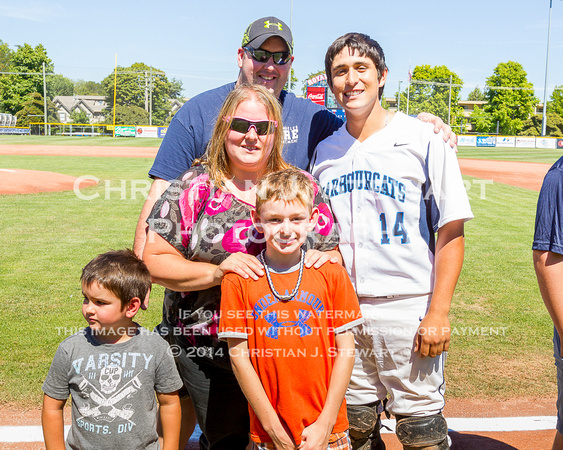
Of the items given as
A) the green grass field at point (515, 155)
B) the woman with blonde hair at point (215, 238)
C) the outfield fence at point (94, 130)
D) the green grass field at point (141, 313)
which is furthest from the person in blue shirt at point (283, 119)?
the outfield fence at point (94, 130)

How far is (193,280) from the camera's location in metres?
2.36

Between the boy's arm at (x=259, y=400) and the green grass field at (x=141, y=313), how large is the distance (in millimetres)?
2554

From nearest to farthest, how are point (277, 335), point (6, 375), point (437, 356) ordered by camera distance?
1. point (277, 335)
2. point (437, 356)
3. point (6, 375)

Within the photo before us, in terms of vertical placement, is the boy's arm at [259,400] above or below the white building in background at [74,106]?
below

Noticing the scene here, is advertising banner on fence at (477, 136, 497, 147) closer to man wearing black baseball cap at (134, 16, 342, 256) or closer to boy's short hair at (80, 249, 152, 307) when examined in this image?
man wearing black baseball cap at (134, 16, 342, 256)

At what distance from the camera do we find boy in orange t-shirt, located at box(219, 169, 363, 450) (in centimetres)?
223

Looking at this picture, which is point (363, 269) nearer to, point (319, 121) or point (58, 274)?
point (319, 121)

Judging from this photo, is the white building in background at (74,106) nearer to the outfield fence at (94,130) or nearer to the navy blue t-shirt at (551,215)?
the outfield fence at (94,130)

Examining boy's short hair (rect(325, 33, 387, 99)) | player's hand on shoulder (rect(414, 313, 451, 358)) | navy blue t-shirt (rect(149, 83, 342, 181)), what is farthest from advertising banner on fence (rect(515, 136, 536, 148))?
player's hand on shoulder (rect(414, 313, 451, 358))

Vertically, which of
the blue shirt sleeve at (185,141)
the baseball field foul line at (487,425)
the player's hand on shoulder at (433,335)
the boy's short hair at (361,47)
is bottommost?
the baseball field foul line at (487,425)

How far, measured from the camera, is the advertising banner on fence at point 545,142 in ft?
171

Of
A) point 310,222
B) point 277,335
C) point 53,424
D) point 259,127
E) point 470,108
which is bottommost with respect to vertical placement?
point 53,424

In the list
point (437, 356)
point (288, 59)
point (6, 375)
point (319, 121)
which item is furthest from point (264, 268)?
point (6, 375)

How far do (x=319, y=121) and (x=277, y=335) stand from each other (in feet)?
5.01
